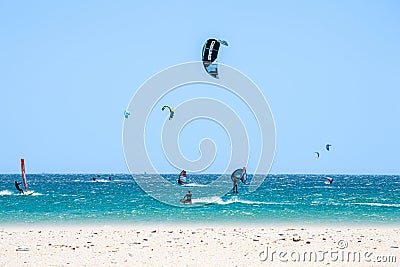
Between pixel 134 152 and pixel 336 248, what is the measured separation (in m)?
9.42

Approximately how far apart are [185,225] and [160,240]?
16.3 ft

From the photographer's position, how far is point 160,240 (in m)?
14.6

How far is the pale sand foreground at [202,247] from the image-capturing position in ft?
37.8

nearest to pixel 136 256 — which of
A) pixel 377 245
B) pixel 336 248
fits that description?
pixel 336 248

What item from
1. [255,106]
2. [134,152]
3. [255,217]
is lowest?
[255,217]

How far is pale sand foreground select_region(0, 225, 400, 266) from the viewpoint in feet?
37.8

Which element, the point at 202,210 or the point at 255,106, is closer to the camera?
the point at 255,106

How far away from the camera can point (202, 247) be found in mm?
13438

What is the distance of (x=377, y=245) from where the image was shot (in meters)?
13.4

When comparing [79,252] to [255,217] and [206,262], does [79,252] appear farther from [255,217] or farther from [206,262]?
[255,217]

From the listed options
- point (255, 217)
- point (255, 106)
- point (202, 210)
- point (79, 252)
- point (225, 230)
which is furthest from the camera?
point (202, 210)

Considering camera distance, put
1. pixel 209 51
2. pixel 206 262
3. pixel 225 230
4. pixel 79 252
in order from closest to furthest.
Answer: pixel 206 262 < pixel 79 252 < pixel 209 51 < pixel 225 230

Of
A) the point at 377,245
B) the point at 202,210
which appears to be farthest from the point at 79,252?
the point at 202,210

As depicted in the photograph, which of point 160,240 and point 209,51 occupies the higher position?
point 209,51
